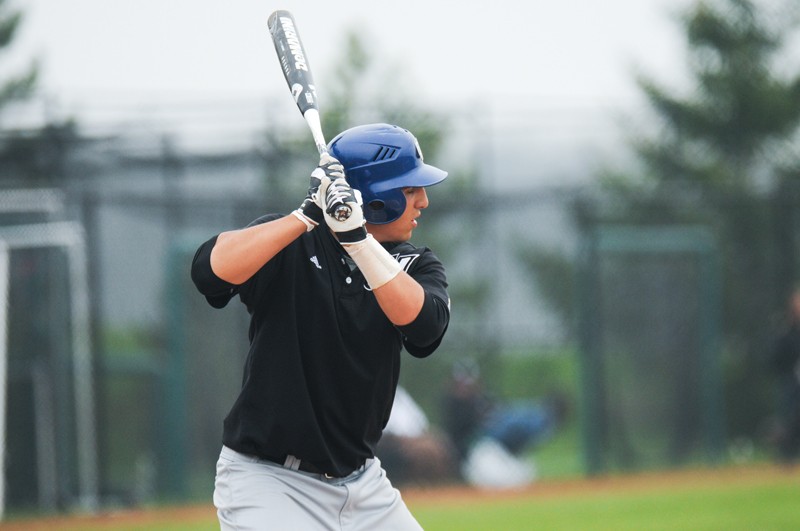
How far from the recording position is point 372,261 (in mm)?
3631

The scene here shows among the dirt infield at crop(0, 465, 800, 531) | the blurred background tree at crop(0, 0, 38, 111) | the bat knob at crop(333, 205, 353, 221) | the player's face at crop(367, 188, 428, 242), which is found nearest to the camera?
the bat knob at crop(333, 205, 353, 221)

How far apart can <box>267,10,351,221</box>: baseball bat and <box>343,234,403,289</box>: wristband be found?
686 millimetres

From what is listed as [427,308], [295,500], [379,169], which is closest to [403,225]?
[379,169]

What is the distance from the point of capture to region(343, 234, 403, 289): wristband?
→ 3.62 m

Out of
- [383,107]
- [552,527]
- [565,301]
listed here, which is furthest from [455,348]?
[383,107]

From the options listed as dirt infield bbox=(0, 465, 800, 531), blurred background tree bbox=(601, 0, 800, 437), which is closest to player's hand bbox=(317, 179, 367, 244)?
dirt infield bbox=(0, 465, 800, 531)

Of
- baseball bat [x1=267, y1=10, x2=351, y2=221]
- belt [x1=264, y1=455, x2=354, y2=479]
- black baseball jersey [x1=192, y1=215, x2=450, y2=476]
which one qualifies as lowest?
belt [x1=264, y1=455, x2=354, y2=479]

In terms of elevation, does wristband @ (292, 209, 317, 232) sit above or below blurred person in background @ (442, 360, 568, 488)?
above

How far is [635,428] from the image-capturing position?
44.6 ft

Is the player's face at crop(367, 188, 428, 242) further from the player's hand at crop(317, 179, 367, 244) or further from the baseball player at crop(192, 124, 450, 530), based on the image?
the player's hand at crop(317, 179, 367, 244)

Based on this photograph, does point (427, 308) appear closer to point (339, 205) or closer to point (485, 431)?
point (339, 205)

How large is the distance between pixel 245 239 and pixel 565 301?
10.6 m

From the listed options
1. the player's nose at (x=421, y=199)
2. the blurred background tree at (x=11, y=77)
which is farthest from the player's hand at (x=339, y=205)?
the blurred background tree at (x=11, y=77)

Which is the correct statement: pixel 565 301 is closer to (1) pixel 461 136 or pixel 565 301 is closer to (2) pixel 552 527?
(1) pixel 461 136
